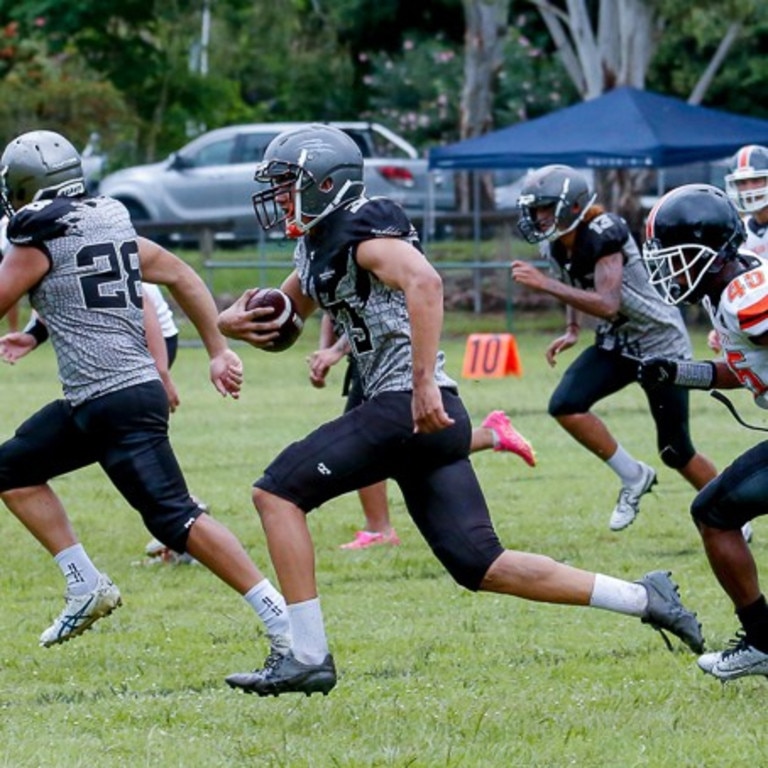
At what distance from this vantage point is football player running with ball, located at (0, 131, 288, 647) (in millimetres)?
6184

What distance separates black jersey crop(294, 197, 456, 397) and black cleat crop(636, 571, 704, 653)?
2.91 feet

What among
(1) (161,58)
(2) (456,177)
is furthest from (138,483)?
(1) (161,58)

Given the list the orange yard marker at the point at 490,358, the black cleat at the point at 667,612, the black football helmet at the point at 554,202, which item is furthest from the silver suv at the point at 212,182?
the black cleat at the point at 667,612

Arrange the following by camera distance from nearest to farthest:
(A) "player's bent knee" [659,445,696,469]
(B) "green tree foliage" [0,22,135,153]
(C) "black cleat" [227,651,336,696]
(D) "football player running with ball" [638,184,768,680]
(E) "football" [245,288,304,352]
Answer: (C) "black cleat" [227,651,336,696], (D) "football player running with ball" [638,184,768,680], (E) "football" [245,288,304,352], (A) "player's bent knee" [659,445,696,469], (B) "green tree foliage" [0,22,135,153]

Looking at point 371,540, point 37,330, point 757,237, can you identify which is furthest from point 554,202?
point 37,330

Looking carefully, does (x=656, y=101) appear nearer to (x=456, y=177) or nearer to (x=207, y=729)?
(x=456, y=177)

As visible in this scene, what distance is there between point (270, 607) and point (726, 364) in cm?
162

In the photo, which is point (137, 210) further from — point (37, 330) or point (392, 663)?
point (392, 663)

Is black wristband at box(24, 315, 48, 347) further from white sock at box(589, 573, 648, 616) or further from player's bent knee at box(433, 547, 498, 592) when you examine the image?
white sock at box(589, 573, 648, 616)

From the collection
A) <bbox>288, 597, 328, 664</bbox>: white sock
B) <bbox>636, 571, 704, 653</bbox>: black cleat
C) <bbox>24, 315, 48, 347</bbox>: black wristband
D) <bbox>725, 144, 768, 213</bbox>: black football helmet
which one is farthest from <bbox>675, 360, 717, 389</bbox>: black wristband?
<bbox>725, 144, 768, 213</bbox>: black football helmet

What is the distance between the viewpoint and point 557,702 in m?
5.76

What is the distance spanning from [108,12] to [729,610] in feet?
73.5

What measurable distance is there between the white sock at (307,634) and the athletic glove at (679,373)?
4.24 feet

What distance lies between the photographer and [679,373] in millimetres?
5988
